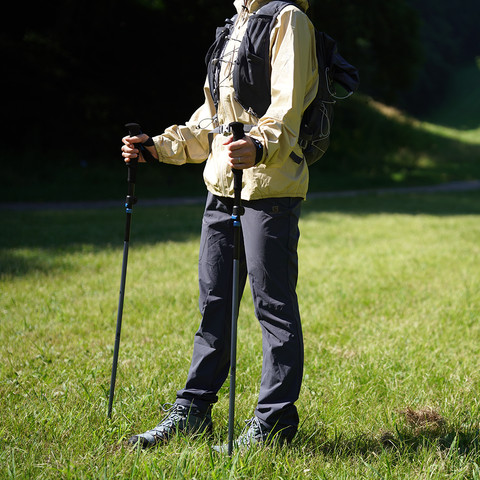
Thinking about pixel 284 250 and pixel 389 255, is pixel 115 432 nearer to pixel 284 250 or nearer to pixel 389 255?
pixel 284 250

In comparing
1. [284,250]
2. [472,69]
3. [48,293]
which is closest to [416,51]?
[48,293]

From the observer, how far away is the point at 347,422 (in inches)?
101

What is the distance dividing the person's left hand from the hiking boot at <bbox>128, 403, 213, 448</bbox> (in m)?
1.20

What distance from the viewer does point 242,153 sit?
6.32 feet

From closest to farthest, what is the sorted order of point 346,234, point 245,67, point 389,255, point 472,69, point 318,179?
point 245,67 < point 389,255 < point 346,234 < point 318,179 < point 472,69

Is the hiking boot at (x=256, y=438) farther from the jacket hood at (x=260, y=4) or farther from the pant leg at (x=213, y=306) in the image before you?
the jacket hood at (x=260, y=4)

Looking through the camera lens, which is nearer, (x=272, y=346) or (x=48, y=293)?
(x=272, y=346)

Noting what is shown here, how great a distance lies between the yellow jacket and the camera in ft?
6.69

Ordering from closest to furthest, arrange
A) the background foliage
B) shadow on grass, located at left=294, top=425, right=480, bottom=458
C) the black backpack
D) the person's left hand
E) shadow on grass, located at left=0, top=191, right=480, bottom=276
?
the person's left hand
the black backpack
shadow on grass, located at left=294, top=425, right=480, bottom=458
shadow on grass, located at left=0, top=191, right=480, bottom=276
the background foliage

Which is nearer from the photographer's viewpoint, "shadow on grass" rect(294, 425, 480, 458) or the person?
the person

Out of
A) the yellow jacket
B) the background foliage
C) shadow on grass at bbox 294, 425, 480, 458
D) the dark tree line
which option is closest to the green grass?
shadow on grass at bbox 294, 425, 480, 458

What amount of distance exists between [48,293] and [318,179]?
15288 mm

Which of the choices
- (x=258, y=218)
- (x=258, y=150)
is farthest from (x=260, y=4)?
(x=258, y=218)

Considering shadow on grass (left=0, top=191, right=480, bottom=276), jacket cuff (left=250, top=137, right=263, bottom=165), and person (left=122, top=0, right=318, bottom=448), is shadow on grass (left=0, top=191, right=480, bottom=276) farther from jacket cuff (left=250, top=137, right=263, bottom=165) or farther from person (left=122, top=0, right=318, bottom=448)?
jacket cuff (left=250, top=137, right=263, bottom=165)
